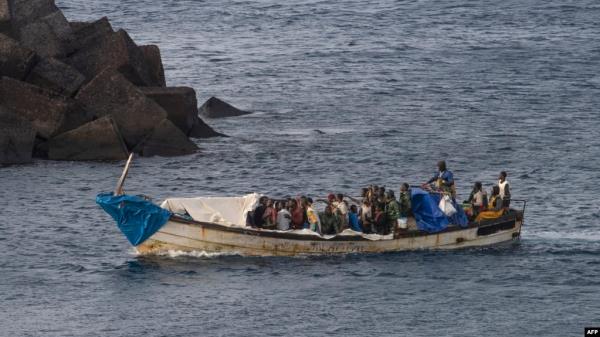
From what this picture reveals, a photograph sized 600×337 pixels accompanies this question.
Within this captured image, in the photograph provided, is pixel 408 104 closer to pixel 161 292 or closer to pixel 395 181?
pixel 395 181

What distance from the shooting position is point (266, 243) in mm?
48125

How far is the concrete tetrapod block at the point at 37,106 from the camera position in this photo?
61.6 m

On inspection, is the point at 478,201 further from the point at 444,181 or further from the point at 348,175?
the point at 348,175

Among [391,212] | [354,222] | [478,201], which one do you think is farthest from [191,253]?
[478,201]

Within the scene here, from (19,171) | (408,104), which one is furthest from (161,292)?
(408,104)

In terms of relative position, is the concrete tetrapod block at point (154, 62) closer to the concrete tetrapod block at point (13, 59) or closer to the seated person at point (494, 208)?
the concrete tetrapod block at point (13, 59)

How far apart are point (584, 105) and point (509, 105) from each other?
4.08 metres

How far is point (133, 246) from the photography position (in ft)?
163

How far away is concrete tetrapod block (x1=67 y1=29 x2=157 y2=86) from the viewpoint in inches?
2613

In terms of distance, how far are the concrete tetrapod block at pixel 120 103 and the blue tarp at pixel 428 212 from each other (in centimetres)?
1721

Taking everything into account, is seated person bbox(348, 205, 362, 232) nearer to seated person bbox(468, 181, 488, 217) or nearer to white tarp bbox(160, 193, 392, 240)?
white tarp bbox(160, 193, 392, 240)

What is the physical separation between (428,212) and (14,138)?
19817 mm

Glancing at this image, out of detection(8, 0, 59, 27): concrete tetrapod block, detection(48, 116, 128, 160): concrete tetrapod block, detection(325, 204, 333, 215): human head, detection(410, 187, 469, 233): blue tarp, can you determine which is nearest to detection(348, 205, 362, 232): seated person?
detection(325, 204, 333, 215): human head

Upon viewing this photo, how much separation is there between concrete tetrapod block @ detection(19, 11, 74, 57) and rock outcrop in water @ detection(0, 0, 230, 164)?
0.15 ft
